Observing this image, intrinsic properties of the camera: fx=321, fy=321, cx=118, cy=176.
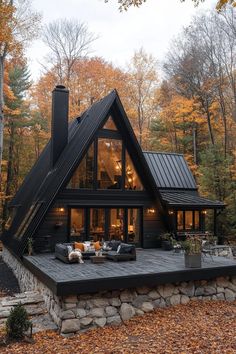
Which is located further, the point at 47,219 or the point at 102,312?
the point at 47,219

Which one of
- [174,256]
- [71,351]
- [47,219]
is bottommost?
[71,351]

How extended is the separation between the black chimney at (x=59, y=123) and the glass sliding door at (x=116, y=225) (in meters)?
2.81

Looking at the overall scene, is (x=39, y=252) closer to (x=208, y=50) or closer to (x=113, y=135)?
(x=113, y=135)

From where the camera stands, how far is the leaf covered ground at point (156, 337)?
16.5 feet

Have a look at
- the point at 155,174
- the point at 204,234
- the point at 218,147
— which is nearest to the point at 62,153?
the point at 155,174

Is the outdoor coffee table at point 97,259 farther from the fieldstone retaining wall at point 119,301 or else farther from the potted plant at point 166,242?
the potted plant at point 166,242

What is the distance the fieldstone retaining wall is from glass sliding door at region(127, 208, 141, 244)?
12.7 feet

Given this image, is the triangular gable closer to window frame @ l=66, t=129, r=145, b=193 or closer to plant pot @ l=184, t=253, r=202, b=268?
window frame @ l=66, t=129, r=145, b=193

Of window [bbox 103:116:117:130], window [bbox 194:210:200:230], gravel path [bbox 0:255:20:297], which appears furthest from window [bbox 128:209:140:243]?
gravel path [bbox 0:255:20:297]

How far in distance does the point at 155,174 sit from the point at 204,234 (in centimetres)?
334

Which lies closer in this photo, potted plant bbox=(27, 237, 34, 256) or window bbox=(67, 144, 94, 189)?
potted plant bbox=(27, 237, 34, 256)

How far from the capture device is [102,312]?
6242mm

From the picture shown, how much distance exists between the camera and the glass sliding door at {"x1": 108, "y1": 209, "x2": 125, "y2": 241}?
427 inches

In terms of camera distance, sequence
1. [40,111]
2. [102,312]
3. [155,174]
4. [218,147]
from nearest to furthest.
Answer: [102,312] < [155,174] < [218,147] < [40,111]
